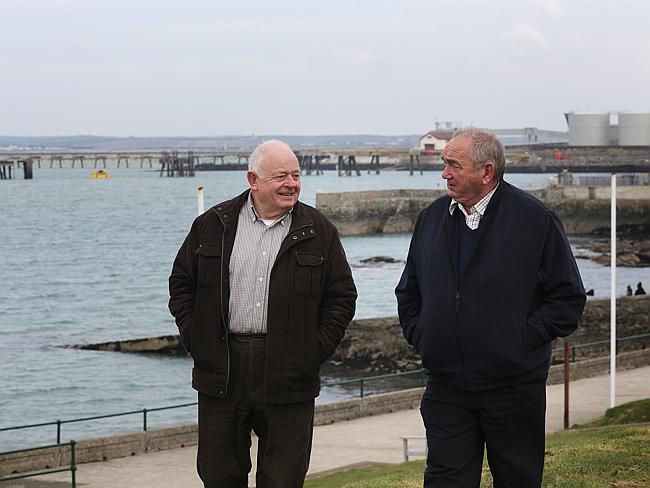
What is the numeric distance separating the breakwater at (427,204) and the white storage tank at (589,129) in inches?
2710

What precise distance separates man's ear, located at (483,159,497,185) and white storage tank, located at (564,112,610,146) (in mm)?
170530

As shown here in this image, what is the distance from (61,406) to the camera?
113 ft

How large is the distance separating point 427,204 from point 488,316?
92627 millimetres

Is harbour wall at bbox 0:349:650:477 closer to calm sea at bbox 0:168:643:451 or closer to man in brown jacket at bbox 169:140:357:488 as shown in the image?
calm sea at bbox 0:168:643:451

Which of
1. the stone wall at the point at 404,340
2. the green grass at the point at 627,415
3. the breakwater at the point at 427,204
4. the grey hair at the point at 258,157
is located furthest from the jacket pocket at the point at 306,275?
the breakwater at the point at 427,204

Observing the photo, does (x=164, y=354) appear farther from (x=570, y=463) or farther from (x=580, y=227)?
(x=580, y=227)

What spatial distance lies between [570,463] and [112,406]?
88.6ft

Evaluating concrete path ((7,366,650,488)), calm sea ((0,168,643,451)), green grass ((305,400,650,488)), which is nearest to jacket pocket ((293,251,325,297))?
green grass ((305,400,650,488))

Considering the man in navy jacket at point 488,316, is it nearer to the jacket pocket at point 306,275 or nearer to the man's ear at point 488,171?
the man's ear at point 488,171

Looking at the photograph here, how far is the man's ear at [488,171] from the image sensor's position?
6066mm

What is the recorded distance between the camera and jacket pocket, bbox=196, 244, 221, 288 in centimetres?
614

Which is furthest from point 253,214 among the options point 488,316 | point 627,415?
point 627,415

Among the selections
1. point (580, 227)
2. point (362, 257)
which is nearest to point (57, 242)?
point (362, 257)

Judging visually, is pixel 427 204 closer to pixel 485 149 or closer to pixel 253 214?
pixel 253 214
